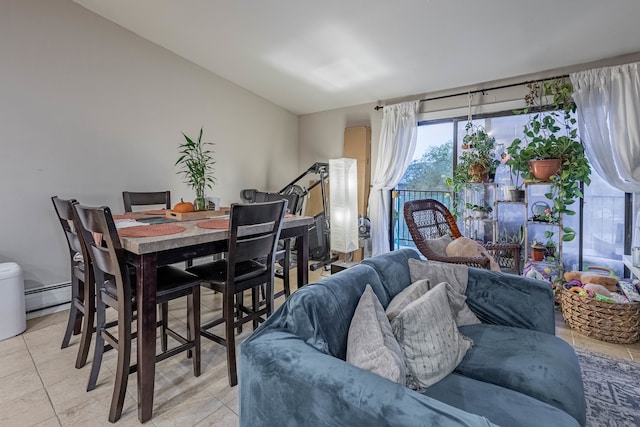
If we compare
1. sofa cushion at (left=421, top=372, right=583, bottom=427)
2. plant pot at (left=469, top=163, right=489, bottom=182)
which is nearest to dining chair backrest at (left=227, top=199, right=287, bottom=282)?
sofa cushion at (left=421, top=372, right=583, bottom=427)

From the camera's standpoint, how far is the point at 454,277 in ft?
5.74

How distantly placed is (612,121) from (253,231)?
3.22 meters

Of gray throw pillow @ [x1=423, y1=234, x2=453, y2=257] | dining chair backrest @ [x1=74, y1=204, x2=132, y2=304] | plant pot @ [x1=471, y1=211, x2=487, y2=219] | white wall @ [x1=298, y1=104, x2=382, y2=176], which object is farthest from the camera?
white wall @ [x1=298, y1=104, x2=382, y2=176]

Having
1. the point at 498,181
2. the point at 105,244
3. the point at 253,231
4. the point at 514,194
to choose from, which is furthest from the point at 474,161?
the point at 105,244

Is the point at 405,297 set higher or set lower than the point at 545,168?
lower

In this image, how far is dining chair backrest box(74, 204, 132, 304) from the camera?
1.48 m

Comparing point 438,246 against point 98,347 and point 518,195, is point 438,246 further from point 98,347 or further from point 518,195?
point 98,347

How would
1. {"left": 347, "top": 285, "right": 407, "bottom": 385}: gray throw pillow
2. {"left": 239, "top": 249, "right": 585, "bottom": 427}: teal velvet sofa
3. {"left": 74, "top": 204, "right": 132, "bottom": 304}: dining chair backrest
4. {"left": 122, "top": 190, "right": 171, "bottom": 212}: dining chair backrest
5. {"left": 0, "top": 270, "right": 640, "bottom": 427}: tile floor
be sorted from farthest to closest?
{"left": 122, "top": 190, "right": 171, "bottom": 212}: dining chair backrest < {"left": 0, "top": 270, "right": 640, "bottom": 427}: tile floor < {"left": 74, "top": 204, "right": 132, "bottom": 304}: dining chair backrest < {"left": 347, "top": 285, "right": 407, "bottom": 385}: gray throw pillow < {"left": 239, "top": 249, "right": 585, "bottom": 427}: teal velvet sofa

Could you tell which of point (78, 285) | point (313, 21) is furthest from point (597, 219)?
point (78, 285)

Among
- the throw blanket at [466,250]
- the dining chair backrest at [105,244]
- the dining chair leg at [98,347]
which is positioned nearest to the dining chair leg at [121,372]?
the dining chair backrest at [105,244]

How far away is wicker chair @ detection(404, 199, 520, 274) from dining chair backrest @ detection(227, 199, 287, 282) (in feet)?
3.77

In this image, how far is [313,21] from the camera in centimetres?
277

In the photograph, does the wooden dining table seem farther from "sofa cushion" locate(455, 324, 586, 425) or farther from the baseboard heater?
the baseboard heater

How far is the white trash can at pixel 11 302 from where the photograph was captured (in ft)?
7.79
